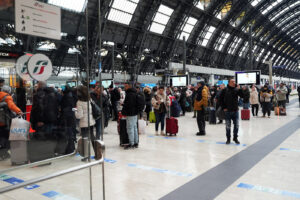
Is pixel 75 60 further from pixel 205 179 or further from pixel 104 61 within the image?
pixel 104 61

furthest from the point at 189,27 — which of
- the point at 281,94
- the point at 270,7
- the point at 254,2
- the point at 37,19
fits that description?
the point at 37,19

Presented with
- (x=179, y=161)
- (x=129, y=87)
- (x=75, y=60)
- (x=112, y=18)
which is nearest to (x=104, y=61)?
(x=112, y=18)

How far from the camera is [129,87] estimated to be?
19.6 feet

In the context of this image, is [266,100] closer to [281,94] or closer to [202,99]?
[281,94]

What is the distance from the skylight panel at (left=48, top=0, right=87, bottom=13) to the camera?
1432mm

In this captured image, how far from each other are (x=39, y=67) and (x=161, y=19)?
24.6 meters

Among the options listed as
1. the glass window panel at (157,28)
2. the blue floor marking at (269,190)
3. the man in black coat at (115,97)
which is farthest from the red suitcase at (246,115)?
the glass window panel at (157,28)

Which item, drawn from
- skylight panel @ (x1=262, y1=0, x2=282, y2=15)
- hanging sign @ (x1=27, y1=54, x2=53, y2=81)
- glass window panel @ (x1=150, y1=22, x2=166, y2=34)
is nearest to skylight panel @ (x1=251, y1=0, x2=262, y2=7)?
skylight panel @ (x1=262, y1=0, x2=282, y2=15)

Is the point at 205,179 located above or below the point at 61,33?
below

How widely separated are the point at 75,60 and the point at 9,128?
22.3 inches

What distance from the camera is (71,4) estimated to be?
152 centimetres

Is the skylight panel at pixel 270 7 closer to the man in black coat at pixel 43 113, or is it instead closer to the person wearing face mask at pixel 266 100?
the person wearing face mask at pixel 266 100

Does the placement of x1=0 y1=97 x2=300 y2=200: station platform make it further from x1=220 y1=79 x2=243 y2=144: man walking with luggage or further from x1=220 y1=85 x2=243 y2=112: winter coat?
x1=220 y1=85 x2=243 y2=112: winter coat

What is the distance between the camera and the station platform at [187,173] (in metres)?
3.00
